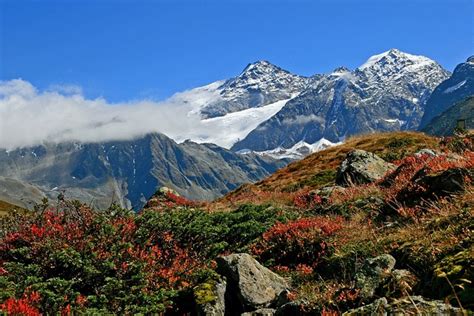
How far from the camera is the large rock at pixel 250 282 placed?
9570mm

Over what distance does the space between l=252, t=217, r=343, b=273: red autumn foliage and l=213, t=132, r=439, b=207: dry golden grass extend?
15.4m

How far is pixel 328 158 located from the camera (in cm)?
3791

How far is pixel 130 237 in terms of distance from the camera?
12.9 m

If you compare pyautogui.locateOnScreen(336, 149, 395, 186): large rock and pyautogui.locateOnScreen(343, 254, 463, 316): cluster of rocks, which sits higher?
pyautogui.locateOnScreen(336, 149, 395, 186): large rock

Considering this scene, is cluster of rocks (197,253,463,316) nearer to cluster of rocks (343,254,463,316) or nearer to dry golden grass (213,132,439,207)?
cluster of rocks (343,254,463,316)

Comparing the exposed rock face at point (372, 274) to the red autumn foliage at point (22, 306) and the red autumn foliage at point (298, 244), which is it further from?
the red autumn foliage at point (22, 306)

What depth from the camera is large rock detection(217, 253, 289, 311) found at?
31.4 ft

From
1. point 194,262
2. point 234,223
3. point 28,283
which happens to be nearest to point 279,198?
point 234,223

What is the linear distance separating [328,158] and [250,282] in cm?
2900

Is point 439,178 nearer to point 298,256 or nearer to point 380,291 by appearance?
point 298,256

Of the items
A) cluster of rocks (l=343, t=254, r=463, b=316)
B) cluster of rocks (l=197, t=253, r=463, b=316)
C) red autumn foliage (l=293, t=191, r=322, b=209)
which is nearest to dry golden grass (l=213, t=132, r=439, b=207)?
red autumn foliage (l=293, t=191, r=322, b=209)

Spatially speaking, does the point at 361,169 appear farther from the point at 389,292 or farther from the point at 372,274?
the point at 389,292

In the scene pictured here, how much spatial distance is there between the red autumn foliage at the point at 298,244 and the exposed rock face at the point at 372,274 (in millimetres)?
3240

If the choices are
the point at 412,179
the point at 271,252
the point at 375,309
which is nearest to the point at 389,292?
the point at 375,309
